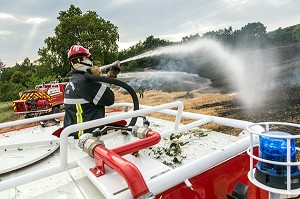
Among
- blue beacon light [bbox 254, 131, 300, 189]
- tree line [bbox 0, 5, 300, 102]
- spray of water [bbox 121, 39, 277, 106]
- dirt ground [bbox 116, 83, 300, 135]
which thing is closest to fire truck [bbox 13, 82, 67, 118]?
spray of water [bbox 121, 39, 277, 106]

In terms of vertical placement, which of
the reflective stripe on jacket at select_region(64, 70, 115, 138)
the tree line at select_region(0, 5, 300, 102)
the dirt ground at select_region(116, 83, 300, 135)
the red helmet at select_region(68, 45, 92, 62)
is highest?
the tree line at select_region(0, 5, 300, 102)

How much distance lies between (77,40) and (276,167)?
119ft

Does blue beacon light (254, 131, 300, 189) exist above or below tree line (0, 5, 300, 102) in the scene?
below

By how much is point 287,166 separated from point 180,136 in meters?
1.69

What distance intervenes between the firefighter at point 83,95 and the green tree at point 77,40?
31359 millimetres

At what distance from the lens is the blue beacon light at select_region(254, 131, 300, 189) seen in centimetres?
135

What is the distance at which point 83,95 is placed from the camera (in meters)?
3.09

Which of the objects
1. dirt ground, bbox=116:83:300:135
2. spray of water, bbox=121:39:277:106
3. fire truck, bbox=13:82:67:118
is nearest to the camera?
dirt ground, bbox=116:83:300:135

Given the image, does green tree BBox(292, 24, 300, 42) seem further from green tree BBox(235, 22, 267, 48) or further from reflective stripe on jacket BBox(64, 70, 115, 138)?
reflective stripe on jacket BBox(64, 70, 115, 138)

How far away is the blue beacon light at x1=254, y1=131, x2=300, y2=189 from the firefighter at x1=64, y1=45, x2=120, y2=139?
81.0 inches

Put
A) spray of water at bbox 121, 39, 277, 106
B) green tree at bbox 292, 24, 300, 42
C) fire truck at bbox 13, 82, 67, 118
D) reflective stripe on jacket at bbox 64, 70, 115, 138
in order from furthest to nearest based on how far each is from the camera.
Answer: green tree at bbox 292, 24, 300, 42 < fire truck at bbox 13, 82, 67, 118 < spray of water at bbox 121, 39, 277, 106 < reflective stripe on jacket at bbox 64, 70, 115, 138

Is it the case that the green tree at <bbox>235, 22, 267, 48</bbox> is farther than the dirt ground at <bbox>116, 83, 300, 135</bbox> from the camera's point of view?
Yes

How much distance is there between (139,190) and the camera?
141cm

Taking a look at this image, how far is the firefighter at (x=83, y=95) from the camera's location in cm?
307
